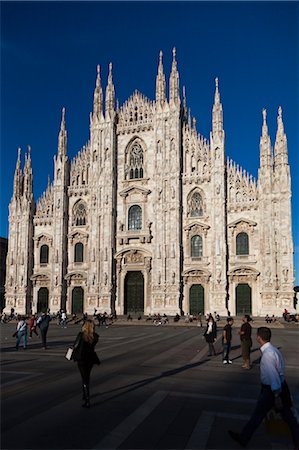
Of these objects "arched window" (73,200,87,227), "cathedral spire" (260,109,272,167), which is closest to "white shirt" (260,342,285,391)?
"cathedral spire" (260,109,272,167)

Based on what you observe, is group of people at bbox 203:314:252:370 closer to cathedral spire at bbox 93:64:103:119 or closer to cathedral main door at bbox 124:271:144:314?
cathedral main door at bbox 124:271:144:314

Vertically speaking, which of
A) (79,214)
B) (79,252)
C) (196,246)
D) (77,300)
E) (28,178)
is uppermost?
(28,178)

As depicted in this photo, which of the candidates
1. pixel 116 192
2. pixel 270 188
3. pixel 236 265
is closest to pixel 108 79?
pixel 116 192

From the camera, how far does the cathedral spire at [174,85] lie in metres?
44.2

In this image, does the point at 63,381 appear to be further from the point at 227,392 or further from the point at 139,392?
the point at 227,392

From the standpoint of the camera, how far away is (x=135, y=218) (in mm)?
45219

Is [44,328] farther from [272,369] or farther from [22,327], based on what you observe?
[272,369]

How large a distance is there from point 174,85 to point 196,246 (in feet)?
59.9

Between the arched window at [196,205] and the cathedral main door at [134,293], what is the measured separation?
9.13 m

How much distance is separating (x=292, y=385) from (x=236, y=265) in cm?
2994

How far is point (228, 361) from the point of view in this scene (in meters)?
13.3

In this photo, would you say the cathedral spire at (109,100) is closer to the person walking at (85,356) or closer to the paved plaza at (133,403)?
the paved plaza at (133,403)

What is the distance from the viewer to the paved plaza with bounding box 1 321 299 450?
6.11m

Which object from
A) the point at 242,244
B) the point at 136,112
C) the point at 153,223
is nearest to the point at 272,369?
the point at 242,244
